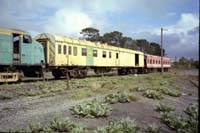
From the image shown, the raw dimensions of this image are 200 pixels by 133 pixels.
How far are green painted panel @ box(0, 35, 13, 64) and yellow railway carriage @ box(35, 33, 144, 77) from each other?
516cm

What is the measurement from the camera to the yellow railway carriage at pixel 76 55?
85.6 feet

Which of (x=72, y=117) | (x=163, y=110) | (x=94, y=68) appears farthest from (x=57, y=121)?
(x=94, y=68)

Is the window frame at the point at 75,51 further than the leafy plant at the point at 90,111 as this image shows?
Yes

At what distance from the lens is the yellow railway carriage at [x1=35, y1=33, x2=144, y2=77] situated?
26.1 meters

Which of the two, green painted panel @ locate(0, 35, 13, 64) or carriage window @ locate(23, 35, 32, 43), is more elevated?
carriage window @ locate(23, 35, 32, 43)

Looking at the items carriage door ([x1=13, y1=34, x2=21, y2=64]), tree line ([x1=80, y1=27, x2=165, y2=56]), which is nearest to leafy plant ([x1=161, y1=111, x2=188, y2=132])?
carriage door ([x1=13, y1=34, x2=21, y2=64])

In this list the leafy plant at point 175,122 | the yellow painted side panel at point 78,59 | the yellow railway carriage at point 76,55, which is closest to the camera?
the leafy plant at point 175,122

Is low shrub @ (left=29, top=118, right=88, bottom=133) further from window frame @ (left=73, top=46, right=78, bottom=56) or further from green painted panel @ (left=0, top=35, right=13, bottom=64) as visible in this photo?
window frame @ (left=73, top=46, right=78, bottom=56)

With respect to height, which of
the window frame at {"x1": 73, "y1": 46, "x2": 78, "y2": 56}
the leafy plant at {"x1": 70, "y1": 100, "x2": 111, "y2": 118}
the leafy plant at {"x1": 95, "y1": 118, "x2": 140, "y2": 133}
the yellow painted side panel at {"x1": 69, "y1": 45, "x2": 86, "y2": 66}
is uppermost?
the window frame at {"x1": 73, "y1": 46, "x2": 78, "y2": 56}

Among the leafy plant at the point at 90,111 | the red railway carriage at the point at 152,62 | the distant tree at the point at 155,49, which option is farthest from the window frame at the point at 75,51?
the distant tree at the point at 155,49

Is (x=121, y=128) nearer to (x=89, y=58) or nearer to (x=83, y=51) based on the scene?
(x=83, y=51)

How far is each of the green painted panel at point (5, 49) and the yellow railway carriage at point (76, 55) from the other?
203 inches

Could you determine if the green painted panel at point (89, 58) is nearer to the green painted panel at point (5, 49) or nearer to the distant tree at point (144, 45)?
the green painted panel at point (5, 49)

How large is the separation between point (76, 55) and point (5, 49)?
975cm
